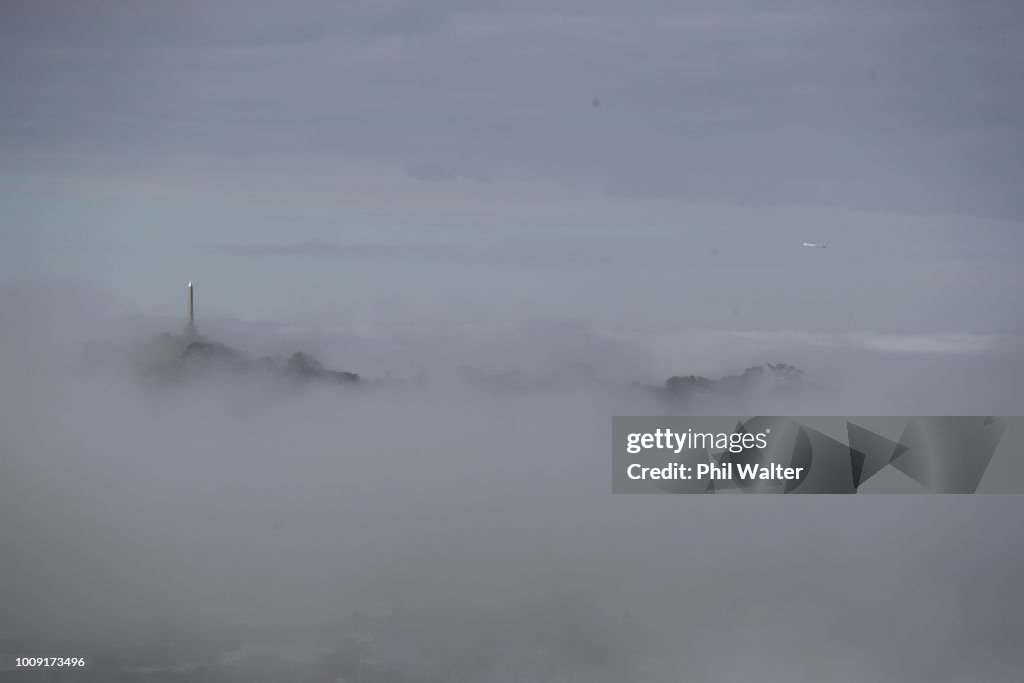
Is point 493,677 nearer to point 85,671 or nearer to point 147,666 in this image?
point 147,666

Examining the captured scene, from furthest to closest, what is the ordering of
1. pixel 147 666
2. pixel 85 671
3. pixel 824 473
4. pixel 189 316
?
pixel 85 671, pixel 147 666, pixel 189 316, pixel 824 473

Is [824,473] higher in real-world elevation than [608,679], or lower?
higher

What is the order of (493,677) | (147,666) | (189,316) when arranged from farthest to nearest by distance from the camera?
1. (493,677)
2. (147,666)
3. (189,316)

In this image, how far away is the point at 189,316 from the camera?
260ft

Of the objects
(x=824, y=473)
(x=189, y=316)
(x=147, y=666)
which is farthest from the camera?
(x=147, y=666)

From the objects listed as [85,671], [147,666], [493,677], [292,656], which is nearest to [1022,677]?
[493,677]

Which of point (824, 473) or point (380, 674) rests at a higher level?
point (824, 473)

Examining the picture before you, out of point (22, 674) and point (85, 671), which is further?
point (85, 671)

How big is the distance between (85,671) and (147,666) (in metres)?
26.6

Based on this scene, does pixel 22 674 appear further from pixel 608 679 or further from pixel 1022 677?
pixel 1022 677

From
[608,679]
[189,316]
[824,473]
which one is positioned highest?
[189,316]

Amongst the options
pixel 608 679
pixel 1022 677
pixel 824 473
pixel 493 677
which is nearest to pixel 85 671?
pixel 493 677

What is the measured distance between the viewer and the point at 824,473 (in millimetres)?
63156

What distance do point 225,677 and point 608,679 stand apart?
50102mm
